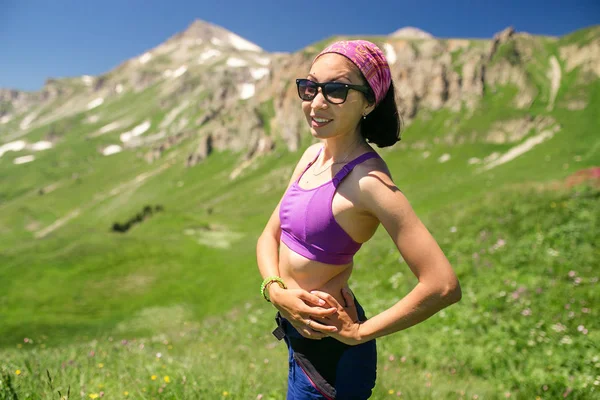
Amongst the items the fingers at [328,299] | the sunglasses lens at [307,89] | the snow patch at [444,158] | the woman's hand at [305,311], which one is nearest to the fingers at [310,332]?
the woman's hand at [305,311]

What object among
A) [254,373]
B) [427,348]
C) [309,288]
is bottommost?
[427,348]

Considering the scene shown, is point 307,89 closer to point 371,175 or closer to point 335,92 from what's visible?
point 335,92

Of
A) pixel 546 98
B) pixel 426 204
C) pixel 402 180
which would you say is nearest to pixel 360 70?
pixel 426 204

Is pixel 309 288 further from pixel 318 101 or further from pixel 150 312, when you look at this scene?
pixel 150 312

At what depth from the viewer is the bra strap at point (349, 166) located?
142 inches

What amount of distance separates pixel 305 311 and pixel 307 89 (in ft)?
6.92

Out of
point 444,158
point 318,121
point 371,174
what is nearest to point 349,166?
point 371,174

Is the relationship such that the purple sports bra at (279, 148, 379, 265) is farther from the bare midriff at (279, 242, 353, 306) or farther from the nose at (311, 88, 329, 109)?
the nose at (311, 88, 329, 109)

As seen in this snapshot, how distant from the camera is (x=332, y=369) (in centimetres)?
388

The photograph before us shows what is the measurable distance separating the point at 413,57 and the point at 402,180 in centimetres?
8695

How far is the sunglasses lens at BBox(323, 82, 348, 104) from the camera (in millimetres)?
3609

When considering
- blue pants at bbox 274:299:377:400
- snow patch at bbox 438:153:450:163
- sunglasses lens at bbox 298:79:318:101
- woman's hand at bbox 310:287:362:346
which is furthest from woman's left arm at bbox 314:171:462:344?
snow patch at bbox 438:153:450:163

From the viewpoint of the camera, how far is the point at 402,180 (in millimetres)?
100812

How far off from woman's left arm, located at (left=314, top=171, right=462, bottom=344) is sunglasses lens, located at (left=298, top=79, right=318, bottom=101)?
103 centimetres
